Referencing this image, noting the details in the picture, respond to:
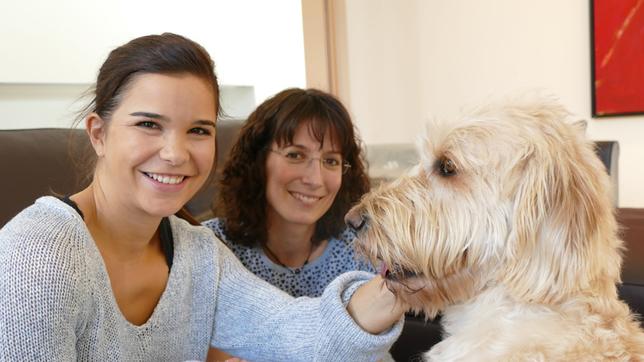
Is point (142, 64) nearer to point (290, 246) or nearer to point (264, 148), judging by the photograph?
point (264, 148)

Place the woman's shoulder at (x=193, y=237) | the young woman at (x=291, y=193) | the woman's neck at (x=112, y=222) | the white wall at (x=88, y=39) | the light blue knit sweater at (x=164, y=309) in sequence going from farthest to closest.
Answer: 1. the white wall at (x=88, y=39)
2. the young woman at (x=291, y=193)
3. the woman's shoulder at (x=193, y=237)
4. the woman's neck at (x=112, y=222)
5. the light blue knit sweater at (x=164, y=309)

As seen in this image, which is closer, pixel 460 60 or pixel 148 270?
pixel 148 270

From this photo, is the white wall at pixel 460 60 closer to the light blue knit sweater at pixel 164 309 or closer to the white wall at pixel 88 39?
the white wall at pixel 88 39

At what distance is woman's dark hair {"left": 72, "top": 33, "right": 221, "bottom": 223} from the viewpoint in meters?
1.13

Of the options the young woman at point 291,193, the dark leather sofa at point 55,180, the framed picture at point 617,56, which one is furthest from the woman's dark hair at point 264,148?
the framed picture at point 617,56

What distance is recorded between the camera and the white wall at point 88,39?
2055 millimetres

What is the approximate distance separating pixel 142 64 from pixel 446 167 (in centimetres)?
65

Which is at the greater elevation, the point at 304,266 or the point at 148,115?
the point at 148,115

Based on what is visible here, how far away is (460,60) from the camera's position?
4285 millimetres

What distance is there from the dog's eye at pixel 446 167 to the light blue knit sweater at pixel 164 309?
35 centimetres

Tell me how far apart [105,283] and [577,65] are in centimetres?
363

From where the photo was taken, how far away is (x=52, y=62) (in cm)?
218

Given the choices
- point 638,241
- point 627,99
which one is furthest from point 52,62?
point 627,99

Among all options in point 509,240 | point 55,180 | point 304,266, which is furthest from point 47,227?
point 304,266
